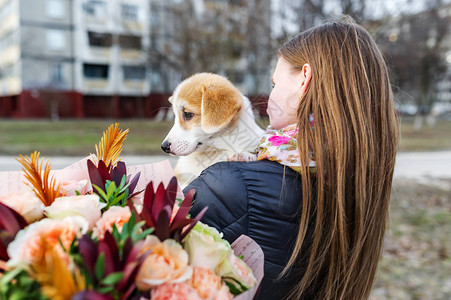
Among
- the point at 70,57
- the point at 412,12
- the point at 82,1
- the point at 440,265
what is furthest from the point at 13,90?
the point at 440,265

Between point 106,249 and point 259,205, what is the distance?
662 millimetres

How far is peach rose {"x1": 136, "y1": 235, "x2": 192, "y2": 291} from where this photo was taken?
0.81 meters

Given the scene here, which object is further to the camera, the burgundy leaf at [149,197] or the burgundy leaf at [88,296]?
the burgundy leaf at [149,197]

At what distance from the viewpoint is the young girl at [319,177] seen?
132cm

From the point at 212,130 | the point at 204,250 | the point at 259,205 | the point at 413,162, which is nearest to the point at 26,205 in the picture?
the point at 204,250

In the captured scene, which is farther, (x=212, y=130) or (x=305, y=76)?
(x=212, y=130)

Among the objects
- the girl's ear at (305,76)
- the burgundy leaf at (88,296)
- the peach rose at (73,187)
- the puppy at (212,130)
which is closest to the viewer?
the burgundy leaf at (88,296)

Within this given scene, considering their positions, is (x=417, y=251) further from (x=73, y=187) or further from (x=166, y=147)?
(x=73, y=187)

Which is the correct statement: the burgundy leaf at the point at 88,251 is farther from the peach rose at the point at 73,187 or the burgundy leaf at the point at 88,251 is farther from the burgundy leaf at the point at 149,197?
the peach rose at the point at 73,187

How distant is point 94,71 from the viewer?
105 feet

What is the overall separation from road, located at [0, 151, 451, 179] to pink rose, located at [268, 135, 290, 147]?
21.4ft

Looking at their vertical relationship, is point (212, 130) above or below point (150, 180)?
above

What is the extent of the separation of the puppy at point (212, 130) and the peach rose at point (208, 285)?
1233 mm

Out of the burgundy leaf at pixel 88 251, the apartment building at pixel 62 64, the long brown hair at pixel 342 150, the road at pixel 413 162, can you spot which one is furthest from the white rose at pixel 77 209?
the apartment building at pixel 62 64
